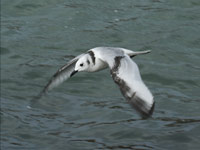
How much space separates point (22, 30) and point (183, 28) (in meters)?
3.87

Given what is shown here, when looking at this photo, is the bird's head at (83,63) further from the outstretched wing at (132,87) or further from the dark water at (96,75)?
the dark water at (96,75)

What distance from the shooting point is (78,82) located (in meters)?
11.1

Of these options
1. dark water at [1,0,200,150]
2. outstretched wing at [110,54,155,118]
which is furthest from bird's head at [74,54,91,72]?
dark water at [1,0,200,150]

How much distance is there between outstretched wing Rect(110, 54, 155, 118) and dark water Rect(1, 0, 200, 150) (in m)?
2.32

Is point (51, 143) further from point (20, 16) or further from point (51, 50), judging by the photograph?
point (20, 16)

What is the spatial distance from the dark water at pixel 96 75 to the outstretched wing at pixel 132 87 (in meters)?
2.32

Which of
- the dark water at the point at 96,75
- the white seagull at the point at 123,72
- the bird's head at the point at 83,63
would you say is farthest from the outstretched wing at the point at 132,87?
the dark water at the point at 96,75

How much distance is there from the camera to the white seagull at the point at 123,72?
6082 millimetres

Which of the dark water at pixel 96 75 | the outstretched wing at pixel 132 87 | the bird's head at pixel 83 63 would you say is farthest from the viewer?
the dark water at pixel 96 75

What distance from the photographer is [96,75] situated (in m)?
11.3

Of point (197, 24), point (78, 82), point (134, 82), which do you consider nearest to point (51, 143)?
point (78, 82)

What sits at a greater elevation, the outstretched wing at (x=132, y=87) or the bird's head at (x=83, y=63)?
the outstretched wing at (x=132, y=87)

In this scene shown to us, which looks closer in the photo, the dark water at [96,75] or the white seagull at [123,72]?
the white seagull at [123,72]

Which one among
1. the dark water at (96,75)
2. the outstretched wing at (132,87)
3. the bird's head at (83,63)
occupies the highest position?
the outstretched wing at (132,87)
